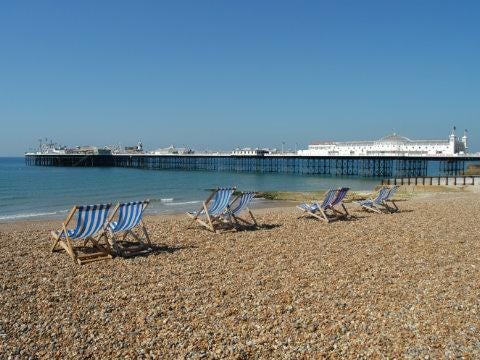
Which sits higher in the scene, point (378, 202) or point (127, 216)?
point (127, 216)

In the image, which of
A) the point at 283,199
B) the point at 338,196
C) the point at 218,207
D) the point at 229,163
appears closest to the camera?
the point at 218,207

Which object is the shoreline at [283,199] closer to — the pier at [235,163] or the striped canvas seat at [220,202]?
the striped canvas seat at [220,202]

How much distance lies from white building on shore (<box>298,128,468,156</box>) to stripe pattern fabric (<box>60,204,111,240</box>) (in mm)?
40879

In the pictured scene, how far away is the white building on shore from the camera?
151 feet

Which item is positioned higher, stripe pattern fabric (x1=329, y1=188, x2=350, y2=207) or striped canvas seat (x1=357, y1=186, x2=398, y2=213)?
stripe pattern fabric (x1=329, y1=188, x2=350, y2=207)

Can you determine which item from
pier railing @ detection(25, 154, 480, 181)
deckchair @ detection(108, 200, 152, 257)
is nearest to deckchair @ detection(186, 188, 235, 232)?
deckchair @ detection(108, 200, 152, 257)

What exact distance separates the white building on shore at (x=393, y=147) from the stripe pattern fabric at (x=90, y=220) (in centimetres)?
4088

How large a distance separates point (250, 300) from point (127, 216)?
114 inches

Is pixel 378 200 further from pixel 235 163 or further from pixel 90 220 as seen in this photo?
pixel 235 163

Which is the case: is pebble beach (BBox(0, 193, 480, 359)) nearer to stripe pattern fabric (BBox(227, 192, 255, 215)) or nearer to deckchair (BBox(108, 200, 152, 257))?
deckchair (BBox(108, 200, 152, 257))

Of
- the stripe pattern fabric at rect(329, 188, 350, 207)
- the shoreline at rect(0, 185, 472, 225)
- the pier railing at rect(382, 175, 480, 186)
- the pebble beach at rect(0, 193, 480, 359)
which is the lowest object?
the shoreline at rect(0, 185, 472, 225)

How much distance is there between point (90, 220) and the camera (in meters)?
5.91

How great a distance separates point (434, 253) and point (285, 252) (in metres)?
1.82

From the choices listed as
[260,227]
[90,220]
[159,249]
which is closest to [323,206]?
[260,227]
